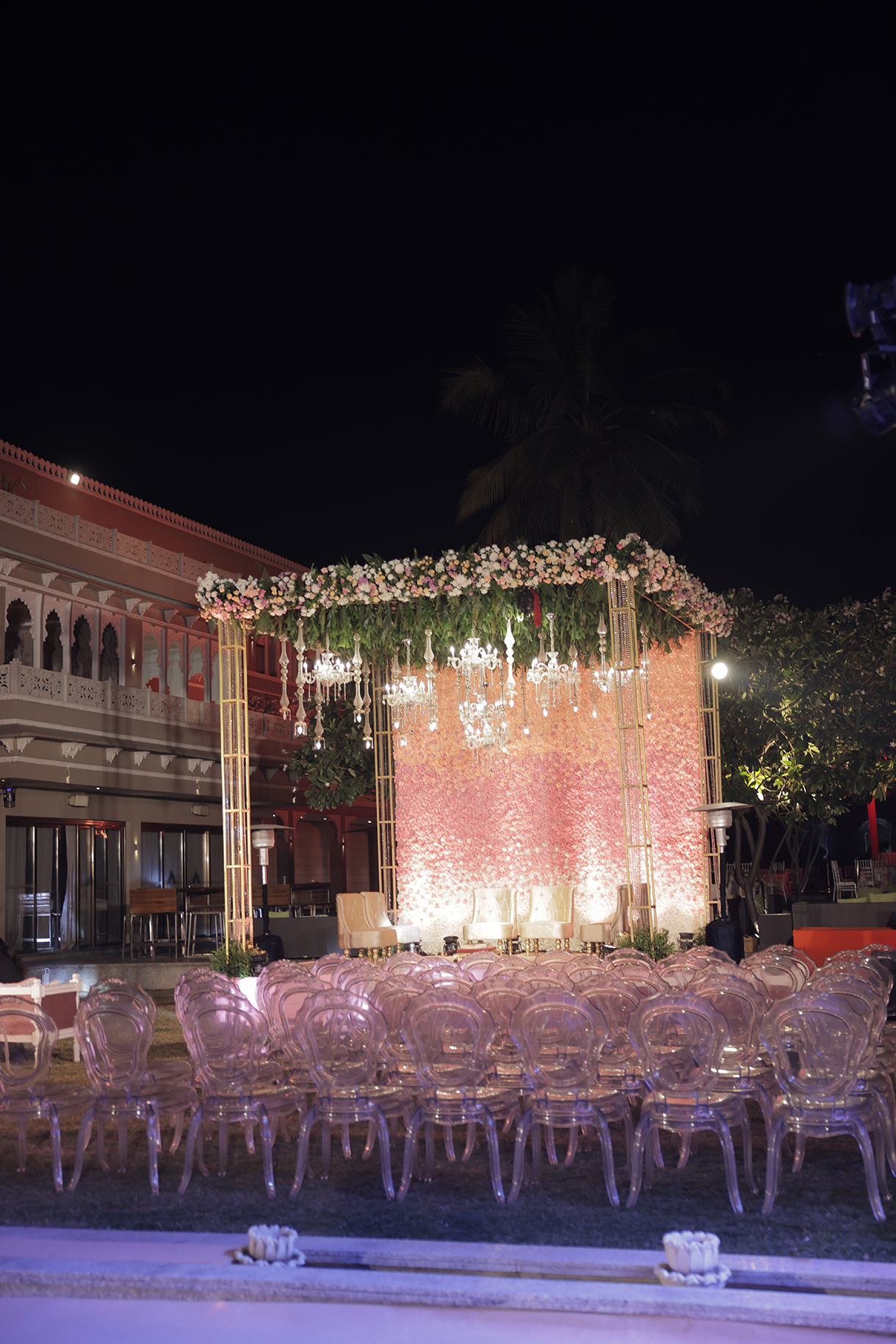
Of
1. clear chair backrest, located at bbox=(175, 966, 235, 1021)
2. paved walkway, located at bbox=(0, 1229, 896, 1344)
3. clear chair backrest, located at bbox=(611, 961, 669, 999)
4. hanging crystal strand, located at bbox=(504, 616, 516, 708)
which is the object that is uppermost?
hanging crystal strand, located at bbox=(504, 616, 516, 708)

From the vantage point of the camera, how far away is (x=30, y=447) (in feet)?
61.8

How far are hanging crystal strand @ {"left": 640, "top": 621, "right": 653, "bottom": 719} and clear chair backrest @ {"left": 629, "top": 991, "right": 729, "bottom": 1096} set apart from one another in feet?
23.6

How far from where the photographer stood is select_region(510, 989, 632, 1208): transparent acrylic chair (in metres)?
4.70

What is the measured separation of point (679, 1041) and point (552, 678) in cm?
902

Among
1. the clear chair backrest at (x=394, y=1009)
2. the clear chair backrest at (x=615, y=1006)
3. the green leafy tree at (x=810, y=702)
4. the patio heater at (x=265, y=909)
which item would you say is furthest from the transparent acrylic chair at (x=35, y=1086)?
the green leafy tree at (x=810, y=702)

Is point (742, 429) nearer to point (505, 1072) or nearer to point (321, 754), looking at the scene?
point (321, 754)


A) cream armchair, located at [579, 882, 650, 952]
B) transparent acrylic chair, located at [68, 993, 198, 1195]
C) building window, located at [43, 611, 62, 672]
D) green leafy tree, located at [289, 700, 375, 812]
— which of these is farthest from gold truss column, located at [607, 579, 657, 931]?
building window, located at [43, 611, 62, 672]

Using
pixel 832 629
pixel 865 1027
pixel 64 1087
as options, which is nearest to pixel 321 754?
pixel 832 629

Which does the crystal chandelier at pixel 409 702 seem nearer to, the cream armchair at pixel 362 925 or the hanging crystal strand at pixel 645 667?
the cream armchair at pixel 362 925

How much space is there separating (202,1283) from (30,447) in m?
17.2

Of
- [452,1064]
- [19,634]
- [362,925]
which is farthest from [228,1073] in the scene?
[19,634]

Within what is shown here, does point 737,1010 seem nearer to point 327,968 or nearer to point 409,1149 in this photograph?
point 409,1149

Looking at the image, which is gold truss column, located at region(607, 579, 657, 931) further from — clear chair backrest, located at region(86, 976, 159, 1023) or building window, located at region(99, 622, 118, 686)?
building window, located at region(99, 622, 118, 686)

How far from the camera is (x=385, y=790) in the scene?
1459 cm
